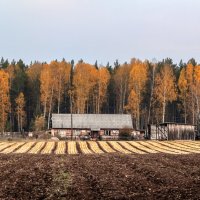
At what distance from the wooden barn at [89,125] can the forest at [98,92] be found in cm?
619

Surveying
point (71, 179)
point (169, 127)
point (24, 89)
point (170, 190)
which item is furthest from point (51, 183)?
point (24, 89)

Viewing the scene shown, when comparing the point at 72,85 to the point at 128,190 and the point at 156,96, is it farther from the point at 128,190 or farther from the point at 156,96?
the point at 128,190

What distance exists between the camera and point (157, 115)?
111m

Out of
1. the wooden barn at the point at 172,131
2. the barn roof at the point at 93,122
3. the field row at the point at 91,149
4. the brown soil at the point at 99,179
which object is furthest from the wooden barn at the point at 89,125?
the brown soil at the point at 99,179

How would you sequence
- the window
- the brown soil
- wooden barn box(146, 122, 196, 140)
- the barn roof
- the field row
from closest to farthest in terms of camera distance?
the brown soil → the field row → wooden barn box(146, 122, 196, 140) → the barn roof → the window

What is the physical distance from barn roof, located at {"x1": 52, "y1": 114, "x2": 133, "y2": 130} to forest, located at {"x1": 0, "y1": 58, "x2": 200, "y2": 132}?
5.87 m

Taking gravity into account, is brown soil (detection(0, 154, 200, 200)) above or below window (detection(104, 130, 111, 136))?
below

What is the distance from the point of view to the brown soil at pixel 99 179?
21.5 meters

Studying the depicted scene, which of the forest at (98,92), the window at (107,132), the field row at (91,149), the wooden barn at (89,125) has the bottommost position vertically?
the field row at (91,149)

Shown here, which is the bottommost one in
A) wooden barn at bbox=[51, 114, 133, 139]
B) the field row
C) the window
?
the field row

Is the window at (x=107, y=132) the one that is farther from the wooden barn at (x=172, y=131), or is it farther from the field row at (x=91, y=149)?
the field row at (x=91, y=149)

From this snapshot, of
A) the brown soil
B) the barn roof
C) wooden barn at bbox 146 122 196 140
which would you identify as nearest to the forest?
the barn roof

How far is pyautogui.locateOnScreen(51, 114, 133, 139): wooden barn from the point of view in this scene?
94562 millimetres

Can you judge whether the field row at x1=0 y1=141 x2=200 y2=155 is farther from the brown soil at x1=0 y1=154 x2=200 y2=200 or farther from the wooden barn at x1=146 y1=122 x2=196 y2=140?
the wooden barn at x1=146 y1=122 x2=196 y2=140
